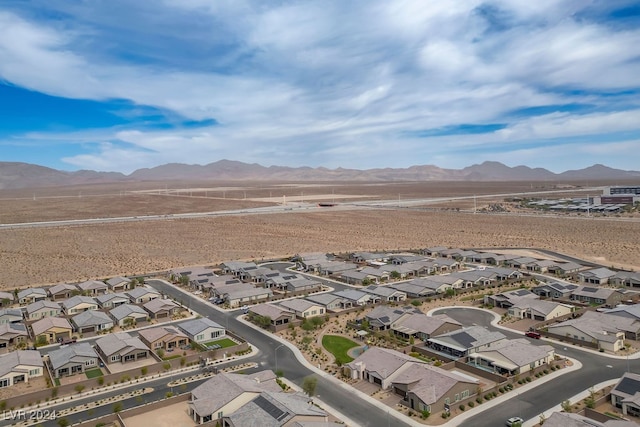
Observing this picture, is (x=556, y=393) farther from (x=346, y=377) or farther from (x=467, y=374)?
(x=346, y=377)

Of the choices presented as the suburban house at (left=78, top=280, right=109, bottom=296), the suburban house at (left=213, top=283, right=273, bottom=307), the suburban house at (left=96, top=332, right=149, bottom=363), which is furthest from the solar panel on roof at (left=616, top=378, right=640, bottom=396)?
the suburban house at (left=78, top=280, right=109, bottom=296)

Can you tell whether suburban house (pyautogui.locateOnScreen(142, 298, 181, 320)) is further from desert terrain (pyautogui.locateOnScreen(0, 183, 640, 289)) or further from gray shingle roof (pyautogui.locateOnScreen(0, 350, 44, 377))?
desert terrain (pyautogui.locateOnScreen(0, 183, 640, 289))

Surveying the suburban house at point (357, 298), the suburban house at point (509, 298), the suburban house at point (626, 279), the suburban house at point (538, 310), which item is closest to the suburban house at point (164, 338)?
the suburban house at point (357, 298)

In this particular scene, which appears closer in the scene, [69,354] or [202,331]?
[69,354]

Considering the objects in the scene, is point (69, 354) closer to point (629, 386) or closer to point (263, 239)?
→ point (629, 386)

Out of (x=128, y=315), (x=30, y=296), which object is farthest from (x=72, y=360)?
(x=30, y=296)

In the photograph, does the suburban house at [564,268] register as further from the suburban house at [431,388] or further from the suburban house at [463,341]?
the suburban house at [431,388]

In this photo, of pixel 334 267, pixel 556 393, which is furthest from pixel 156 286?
pixel 556 393

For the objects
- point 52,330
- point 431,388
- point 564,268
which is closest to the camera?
point 431,388
